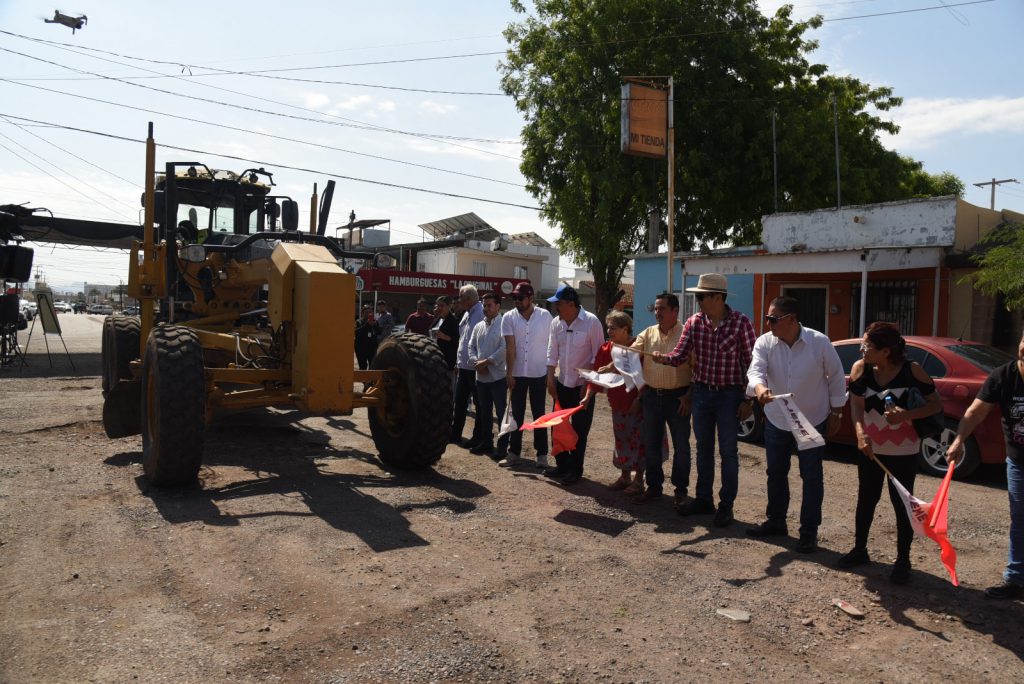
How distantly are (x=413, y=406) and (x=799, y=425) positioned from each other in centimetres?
319

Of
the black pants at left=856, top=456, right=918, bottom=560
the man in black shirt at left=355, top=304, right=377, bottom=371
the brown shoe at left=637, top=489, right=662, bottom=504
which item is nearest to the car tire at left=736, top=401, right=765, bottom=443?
the brown shoe at left=637, top=489, right=662, bottom=504

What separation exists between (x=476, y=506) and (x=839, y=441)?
4.58 metres

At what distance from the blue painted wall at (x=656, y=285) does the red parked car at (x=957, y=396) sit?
33.8ft

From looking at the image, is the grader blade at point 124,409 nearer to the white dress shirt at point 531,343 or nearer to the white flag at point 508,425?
the white flag at point 508,425

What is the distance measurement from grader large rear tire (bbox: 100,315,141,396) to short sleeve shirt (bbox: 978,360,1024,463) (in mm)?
8419

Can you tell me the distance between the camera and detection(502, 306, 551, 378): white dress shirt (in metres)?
7.71

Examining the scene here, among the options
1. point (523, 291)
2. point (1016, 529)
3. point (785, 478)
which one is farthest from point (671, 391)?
point (1016, 529)

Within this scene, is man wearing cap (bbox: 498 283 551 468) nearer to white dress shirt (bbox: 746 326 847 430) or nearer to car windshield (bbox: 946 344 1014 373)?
white dress shirt (bbox: 746 326 847 430)

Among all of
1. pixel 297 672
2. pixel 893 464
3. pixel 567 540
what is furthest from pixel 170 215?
pixel 893 464

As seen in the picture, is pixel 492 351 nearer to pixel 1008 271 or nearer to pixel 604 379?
pixel 604 379

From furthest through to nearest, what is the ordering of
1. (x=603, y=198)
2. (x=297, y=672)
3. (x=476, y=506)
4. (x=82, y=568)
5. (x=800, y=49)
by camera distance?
1. (x=800, y=49)
2. (x=603, y=198)
3. (x=476, y=506)
4. (x=82, y=568)
5. (x=297, y=672)

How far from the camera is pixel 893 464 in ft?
15.3

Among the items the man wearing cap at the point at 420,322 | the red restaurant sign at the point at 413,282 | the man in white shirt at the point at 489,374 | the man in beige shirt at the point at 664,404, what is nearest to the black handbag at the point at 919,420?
the man in beige shirt at the point at 664,404

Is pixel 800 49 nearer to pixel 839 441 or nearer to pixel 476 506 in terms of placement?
pixel 839 441
